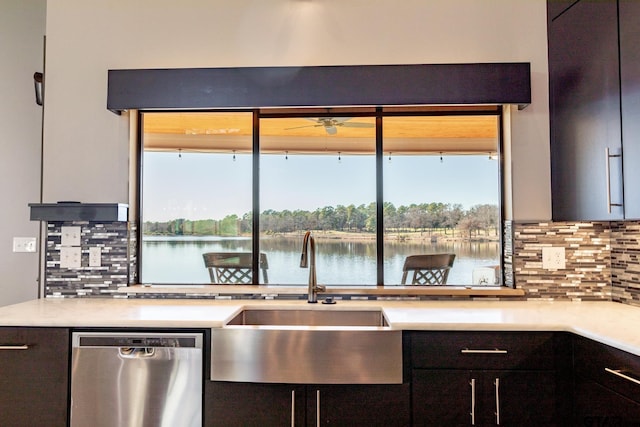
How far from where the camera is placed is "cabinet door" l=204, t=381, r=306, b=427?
1773 millimetres

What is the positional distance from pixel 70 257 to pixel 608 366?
2.70 metres

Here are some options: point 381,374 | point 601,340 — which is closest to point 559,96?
point 601,340

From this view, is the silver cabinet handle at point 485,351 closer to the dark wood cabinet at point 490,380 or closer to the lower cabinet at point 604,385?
the dark wood cabinet at point 490,380

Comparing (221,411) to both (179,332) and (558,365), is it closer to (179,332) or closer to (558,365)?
(179,332)

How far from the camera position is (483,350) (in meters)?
1.77

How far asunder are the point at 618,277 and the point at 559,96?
3.40 ft

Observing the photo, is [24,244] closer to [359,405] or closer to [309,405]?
[309,405]

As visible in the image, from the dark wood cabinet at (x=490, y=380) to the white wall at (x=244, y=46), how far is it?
860 mm

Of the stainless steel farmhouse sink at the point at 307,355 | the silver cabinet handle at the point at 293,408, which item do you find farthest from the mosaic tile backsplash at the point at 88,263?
the silver cabinet handle at the point at 293,408

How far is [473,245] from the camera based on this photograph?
249cm

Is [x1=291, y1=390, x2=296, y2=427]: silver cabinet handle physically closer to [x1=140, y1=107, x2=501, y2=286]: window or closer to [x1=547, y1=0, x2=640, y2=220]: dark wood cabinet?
[x1=140, y1=107, x2=501, y2=286]: window

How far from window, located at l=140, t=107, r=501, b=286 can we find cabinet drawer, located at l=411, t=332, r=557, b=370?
2.38ft

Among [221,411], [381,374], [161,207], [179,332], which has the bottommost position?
[221,411]

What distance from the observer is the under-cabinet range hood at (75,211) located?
224 centimetres
